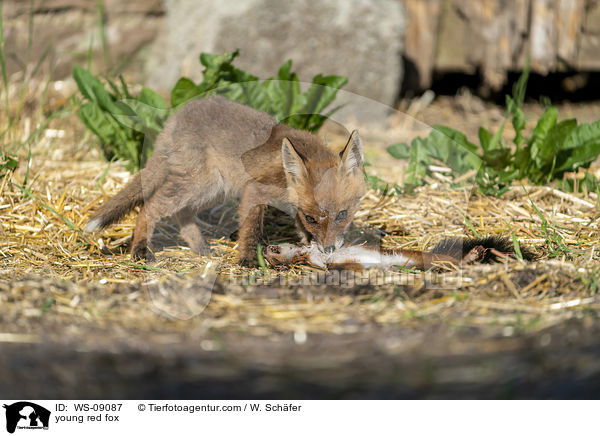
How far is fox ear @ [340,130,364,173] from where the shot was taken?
3.77m

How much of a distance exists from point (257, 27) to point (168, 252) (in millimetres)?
3544

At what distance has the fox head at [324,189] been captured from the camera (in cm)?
374

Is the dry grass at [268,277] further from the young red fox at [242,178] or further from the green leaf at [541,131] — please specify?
the green leaf at [541,131]

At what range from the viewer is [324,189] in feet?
12.3

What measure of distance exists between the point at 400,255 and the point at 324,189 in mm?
630

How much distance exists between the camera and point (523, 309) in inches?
112

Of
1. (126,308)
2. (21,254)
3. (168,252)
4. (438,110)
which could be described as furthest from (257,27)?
(126,308)

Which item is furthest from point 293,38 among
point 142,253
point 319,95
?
point 142,253

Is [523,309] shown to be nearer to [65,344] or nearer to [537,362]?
[537,362]

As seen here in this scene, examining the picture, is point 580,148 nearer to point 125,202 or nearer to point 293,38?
point 293,38

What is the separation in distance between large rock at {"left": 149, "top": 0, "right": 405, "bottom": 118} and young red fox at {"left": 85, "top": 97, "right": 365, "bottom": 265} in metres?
2.66
